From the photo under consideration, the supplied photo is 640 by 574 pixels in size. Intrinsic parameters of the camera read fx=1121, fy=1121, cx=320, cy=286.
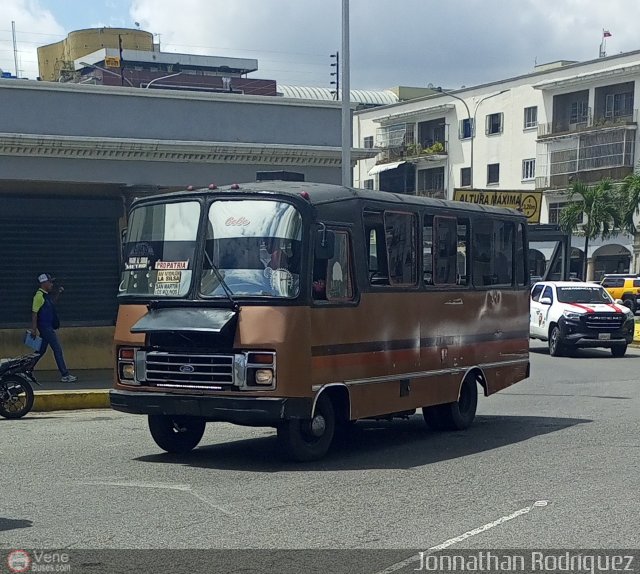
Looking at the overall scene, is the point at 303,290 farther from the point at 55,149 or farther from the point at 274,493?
the point at 55,149

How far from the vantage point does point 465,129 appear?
242 feet

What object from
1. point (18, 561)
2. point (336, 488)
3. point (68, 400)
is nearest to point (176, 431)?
point (336, 488)

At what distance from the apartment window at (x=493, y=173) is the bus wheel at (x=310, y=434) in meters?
62.5

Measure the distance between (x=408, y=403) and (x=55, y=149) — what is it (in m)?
9.09

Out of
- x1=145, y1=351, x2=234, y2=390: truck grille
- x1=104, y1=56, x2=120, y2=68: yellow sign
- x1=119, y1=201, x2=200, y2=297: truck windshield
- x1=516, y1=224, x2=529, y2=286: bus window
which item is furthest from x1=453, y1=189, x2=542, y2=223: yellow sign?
x1=145, y1=351, x2=234, y2=390: truck grille

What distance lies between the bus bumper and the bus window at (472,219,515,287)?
13.7 feet

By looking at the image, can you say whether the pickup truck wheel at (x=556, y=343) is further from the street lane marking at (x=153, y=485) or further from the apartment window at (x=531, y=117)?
the apartment window at (x=531, y=117)

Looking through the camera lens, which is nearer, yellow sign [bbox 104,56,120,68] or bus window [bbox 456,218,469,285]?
bus window [bbox 456,218,469,285]

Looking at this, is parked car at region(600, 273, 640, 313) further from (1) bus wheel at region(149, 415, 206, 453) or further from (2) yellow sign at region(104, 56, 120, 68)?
(1) bus wheel at region(149, 415, 206, 453)

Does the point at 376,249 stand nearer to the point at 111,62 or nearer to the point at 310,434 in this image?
the point at 310,434

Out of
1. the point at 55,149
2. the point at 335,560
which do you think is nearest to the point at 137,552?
the point at 335,560

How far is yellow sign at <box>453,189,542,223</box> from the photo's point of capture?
41.7 metres

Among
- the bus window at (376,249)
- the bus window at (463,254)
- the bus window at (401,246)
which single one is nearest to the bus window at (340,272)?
the bus window at (376,249)

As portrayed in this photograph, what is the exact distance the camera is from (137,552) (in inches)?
284
